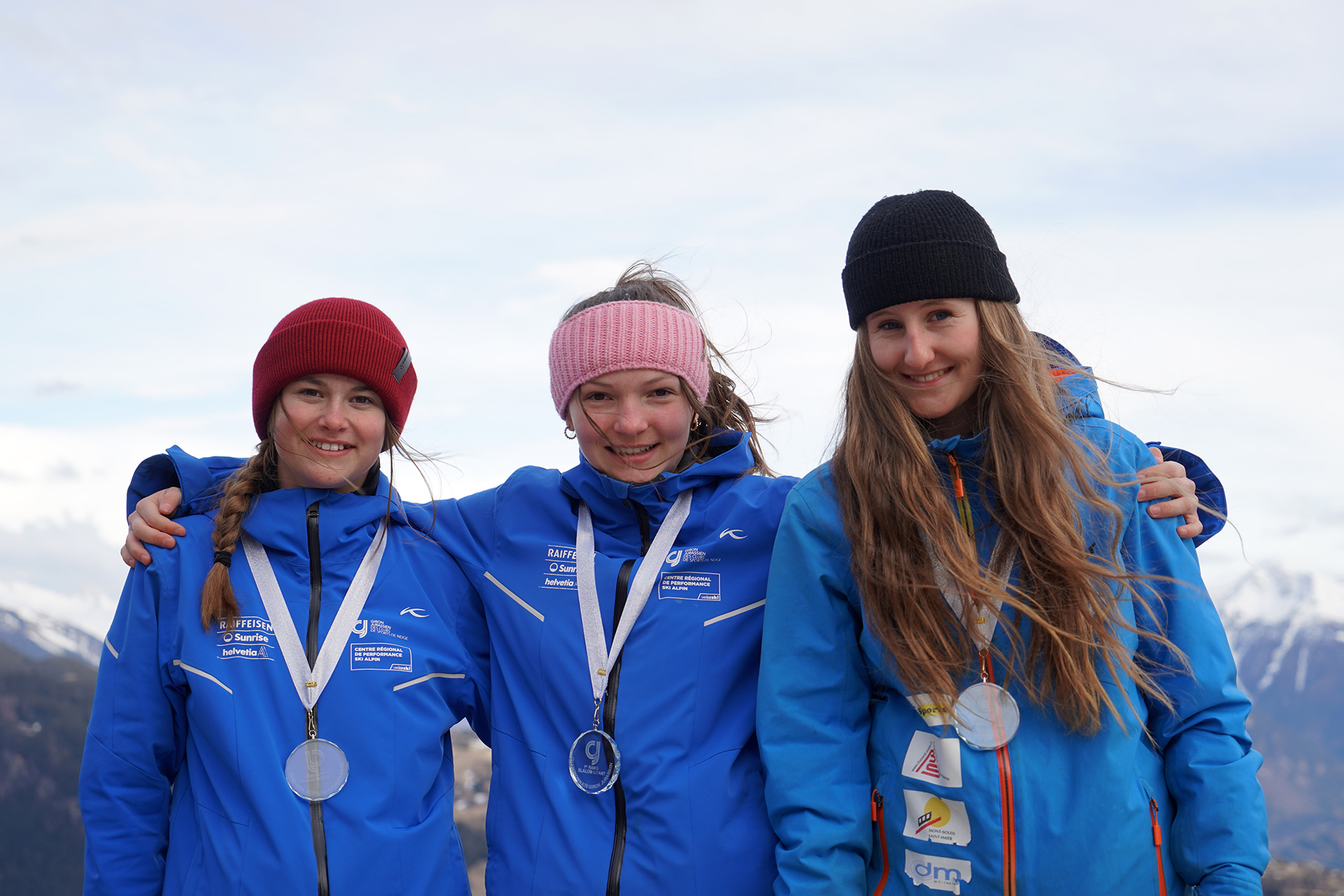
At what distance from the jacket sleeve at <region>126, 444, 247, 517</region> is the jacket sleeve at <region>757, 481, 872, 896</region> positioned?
9.32 feet

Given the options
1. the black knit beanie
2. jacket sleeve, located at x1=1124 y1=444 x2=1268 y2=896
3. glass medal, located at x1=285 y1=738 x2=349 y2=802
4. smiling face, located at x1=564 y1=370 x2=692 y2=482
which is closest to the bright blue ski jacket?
smiling face, located at x1=564 y1=370 x2=692 y2=482

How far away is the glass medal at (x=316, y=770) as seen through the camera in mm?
3885

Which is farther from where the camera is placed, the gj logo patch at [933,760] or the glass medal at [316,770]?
the glass medal at [316,770]

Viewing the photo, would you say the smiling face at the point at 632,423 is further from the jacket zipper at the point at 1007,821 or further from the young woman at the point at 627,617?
the jacket zipper at the point at 1007,821

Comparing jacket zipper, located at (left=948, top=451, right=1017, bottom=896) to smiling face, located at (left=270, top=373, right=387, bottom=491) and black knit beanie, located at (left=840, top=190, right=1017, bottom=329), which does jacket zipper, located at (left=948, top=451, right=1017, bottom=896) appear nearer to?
black knit beanie, located at (left=840, top=190, right=1017, bottom=329)

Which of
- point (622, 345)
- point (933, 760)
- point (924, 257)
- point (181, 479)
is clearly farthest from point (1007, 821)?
point (181, 479)

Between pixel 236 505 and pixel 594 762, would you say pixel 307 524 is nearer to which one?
pixel 236 505

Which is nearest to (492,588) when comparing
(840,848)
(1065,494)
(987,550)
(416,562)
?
(416,562)

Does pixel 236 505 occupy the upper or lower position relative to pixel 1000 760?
upper

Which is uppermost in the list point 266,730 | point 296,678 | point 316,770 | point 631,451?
point 631,451

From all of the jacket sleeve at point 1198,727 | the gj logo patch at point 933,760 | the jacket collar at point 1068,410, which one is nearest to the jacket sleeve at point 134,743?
the gj logo patch at point 933,760

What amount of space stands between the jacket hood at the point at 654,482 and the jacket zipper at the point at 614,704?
0.29 ft

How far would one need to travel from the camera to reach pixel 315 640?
418 centimetres

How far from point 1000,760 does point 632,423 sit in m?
2.08
